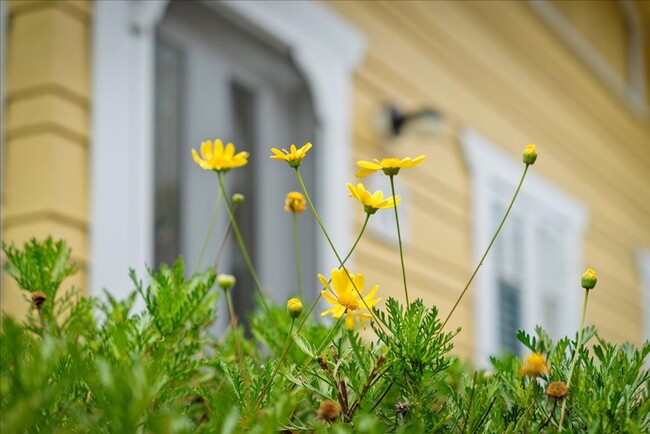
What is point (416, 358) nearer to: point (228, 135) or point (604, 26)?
point (228, 135)

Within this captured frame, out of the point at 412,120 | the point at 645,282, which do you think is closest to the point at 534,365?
the point at 412,120

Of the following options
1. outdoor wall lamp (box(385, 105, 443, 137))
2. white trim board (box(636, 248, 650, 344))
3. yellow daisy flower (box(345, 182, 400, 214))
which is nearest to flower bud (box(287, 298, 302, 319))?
yellow daisy flower (box(345, 182, 400, 214))

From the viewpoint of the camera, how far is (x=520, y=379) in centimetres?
92

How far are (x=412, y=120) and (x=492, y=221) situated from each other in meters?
1.34

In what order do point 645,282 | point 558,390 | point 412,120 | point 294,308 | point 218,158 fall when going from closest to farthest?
point 558,390 → point 294,308 → point 218,158 → point 412,120 → point 645,282

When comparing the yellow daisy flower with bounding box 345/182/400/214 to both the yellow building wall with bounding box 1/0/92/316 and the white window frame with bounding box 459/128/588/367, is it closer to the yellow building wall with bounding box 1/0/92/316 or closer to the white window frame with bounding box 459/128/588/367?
the yellow building wall with bounding box 1/0/92/316

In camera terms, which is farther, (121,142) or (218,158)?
(121,142)

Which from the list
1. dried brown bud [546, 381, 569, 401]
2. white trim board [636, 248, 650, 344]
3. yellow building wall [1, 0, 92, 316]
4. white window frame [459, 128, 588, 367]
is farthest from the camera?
white trim board [636, 248, 650, 344]

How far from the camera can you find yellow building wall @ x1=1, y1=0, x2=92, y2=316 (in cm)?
286

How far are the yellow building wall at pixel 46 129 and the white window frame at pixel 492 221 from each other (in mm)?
2418

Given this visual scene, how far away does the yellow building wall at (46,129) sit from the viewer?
2.86m

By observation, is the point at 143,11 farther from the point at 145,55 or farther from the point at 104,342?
the point at 104,342

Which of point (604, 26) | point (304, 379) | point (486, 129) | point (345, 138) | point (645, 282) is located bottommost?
point (304, 379)

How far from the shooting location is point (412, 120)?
471 cm
